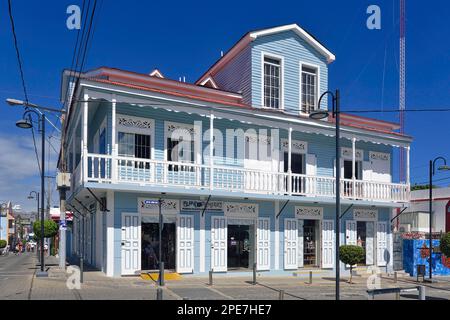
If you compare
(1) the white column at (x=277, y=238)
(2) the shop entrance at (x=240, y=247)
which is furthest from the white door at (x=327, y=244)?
(2) the shop entrance at (x=240, y=247)

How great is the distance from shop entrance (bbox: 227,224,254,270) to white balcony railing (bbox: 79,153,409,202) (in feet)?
6.28

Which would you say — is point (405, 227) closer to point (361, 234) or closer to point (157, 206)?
point (361, 234)

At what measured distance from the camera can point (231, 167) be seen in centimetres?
1919

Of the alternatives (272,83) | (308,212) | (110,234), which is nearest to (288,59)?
(272,83)

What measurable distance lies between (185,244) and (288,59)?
10.4 meters

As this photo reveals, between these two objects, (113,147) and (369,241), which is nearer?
(113,147)

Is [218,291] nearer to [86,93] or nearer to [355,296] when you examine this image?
[355,296]

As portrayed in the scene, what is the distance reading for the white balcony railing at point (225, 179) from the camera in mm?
17281

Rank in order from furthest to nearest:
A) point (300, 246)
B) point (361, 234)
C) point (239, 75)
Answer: point (361, 234) → point (239, 75) → point (300, 246)

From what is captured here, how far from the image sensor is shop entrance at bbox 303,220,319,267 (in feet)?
73.6

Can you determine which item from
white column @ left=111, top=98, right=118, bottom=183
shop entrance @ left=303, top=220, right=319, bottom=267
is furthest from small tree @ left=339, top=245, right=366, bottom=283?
white column @ left=111, top=98, right=118, bottom=183

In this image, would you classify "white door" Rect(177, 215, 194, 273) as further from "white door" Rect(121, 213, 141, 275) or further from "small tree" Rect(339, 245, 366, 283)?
"small tree" Rect(339, 245, 366, 283)

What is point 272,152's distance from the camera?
851 inches
